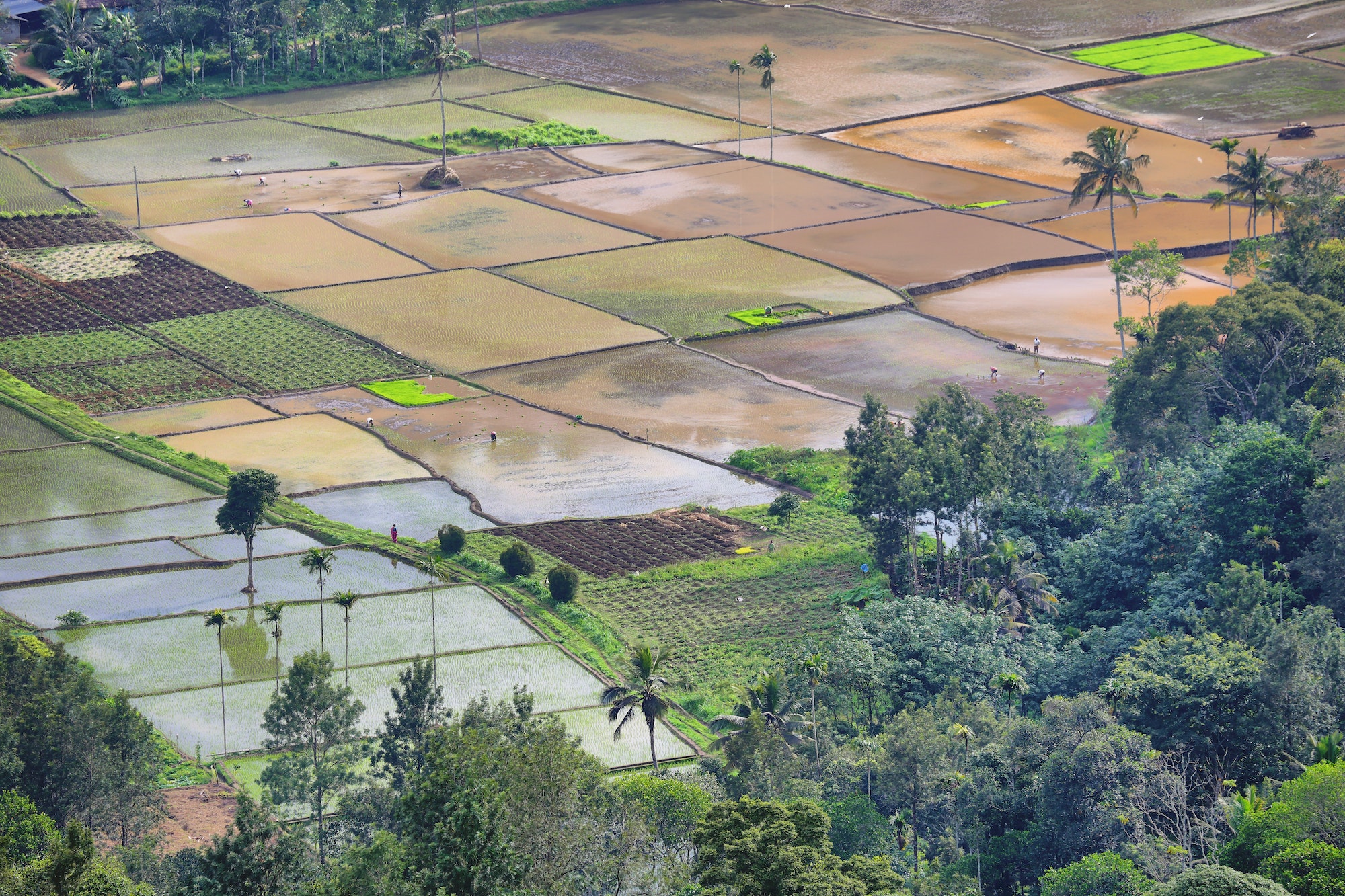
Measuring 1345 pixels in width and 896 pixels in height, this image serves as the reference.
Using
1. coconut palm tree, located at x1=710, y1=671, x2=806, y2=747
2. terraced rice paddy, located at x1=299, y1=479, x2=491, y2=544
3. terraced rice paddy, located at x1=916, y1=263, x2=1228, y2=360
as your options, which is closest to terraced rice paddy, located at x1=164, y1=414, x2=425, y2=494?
terraced rice paddy, located at x1=299, y1=479, x2=491, y2=544

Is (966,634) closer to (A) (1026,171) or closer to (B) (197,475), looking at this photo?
(B) (197,475)

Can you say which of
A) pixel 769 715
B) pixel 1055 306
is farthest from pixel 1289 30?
pixel 769 715

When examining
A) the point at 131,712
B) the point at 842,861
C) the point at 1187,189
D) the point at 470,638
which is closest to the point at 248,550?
the point at 470,638

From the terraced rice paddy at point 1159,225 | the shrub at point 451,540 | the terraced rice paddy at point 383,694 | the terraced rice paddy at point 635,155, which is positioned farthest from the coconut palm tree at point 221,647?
the terraced rice paddy at point 635,155

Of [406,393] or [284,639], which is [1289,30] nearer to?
[406,393]

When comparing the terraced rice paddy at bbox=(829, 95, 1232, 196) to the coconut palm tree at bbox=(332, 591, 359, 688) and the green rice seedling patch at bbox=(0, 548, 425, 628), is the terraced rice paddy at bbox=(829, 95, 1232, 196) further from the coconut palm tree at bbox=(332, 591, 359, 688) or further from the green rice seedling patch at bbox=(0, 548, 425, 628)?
the coconut palm tree at bbox=(332, 591, 359, 688)

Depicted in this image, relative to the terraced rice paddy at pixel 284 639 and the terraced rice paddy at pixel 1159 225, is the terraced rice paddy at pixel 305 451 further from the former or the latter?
the terraced rice paddy at pixel 1159 225
